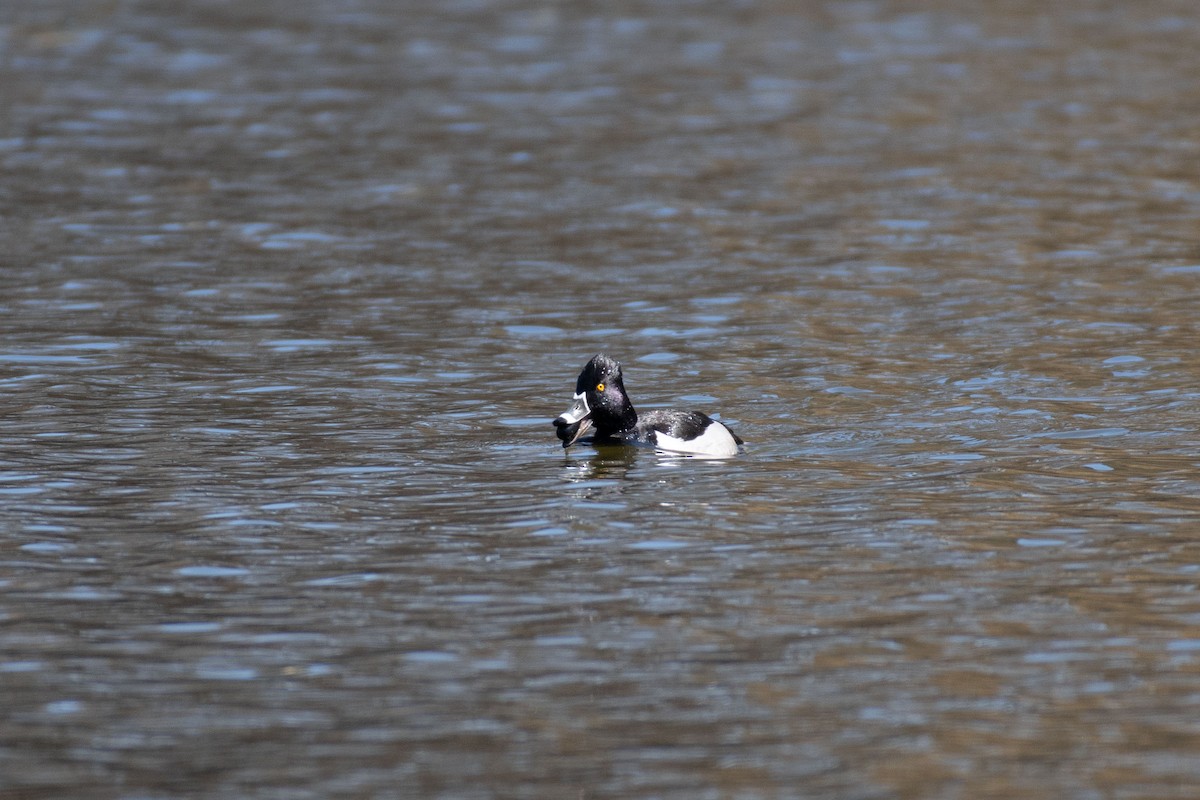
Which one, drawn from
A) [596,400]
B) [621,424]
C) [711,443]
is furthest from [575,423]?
[711,443]

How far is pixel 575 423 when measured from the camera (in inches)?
571

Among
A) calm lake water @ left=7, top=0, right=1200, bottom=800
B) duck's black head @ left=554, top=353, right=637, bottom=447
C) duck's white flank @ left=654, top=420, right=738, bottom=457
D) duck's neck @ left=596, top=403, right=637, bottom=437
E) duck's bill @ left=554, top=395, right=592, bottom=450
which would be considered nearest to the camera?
calm lake water @ left=7, top=0, right=1200, bottom=800

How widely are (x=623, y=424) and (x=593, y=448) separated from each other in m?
0.30

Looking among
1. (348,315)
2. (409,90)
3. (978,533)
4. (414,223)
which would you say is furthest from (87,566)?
(409,90)

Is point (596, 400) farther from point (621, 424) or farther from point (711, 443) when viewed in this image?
point (711, 443)

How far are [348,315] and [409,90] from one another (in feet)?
43.5

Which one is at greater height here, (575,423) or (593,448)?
(575,423)

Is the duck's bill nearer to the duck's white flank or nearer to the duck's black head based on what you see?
the duck's black head

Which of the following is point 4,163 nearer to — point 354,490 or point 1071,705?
point 354,490

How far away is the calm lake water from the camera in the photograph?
8.88m

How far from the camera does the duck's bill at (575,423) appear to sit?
14383mm

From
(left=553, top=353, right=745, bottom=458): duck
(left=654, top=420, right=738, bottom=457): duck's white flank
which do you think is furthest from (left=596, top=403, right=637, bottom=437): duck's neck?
(left=654, top=420, right=738, bottom=457): duck's white flank

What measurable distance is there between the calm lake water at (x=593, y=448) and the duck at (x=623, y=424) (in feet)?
0.55

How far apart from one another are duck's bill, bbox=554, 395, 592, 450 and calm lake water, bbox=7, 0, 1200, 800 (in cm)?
19
